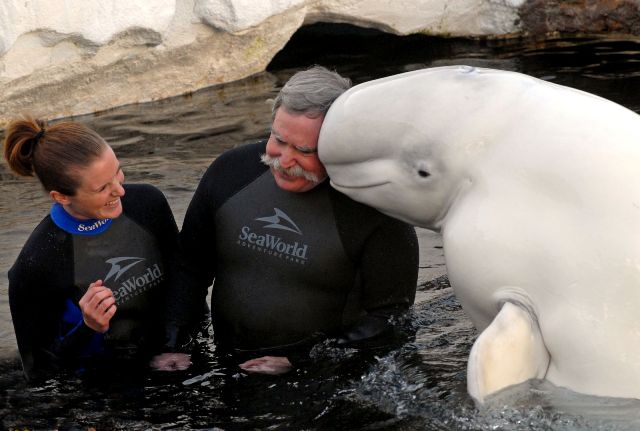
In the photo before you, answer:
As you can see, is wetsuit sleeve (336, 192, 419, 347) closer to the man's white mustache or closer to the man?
the man

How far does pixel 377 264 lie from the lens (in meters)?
4.84

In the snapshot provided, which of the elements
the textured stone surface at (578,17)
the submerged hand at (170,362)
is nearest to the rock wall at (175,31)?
the textured stone surface at (578,17)

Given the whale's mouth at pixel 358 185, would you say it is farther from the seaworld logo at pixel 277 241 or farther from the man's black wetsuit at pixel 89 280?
the man's black wetsuit at pixel 89 280

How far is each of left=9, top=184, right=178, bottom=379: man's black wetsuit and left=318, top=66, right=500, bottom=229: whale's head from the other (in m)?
1.14

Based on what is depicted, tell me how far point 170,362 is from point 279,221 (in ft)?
2.92

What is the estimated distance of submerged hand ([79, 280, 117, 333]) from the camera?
4520mm

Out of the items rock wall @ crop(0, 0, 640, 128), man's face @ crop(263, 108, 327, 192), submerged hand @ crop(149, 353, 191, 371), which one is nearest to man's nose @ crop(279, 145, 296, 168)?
man's face @ crop(263, 108, 327, 192)

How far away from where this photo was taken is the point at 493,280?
157 inches

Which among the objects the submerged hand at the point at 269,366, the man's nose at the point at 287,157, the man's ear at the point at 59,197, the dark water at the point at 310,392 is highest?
the man's nose at the point at 287,157

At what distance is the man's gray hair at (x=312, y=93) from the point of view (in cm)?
446

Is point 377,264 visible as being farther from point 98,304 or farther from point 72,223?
point 72,223

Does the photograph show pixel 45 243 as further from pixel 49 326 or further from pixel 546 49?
pixel 546 49

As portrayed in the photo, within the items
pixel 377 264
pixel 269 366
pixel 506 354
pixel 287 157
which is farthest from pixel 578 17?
pixel 506 354

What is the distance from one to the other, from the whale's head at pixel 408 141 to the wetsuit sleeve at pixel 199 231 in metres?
0.71
